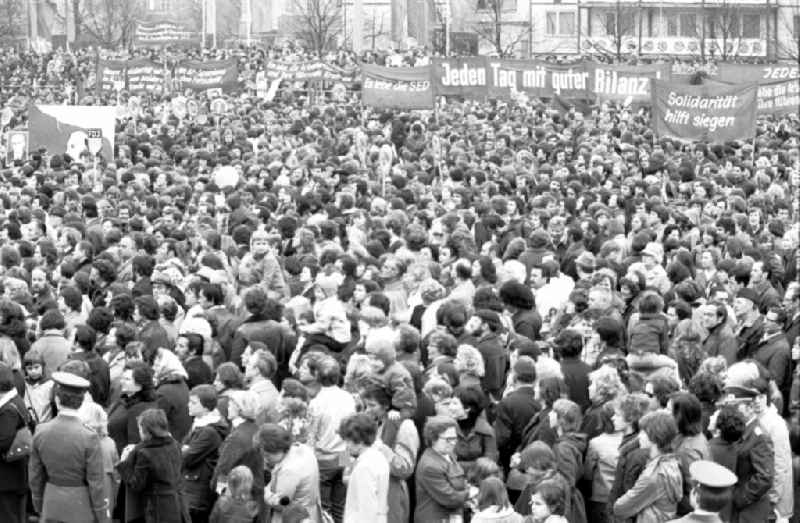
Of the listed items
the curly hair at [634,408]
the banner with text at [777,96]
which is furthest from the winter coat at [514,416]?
the banner with text at [777,96]

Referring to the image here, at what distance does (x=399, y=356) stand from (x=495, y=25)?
70.3 meters

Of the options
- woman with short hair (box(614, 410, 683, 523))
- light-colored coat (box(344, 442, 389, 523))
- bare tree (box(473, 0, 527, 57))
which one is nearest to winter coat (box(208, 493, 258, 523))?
light-colored coat (box(344, 442, 389, 523))

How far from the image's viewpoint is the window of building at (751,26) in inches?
3342

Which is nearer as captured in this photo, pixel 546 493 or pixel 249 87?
pixel 546 493

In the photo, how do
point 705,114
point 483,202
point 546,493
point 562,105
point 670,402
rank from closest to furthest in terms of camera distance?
point 546,493 < point 670,402 < point 483,202 < point 705,114 < point 562,105

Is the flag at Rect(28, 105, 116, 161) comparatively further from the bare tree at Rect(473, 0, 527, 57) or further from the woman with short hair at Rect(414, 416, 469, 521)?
the bare tree at Rect(473, 0, 527, 57)

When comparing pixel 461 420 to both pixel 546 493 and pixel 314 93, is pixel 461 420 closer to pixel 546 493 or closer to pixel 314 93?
pixel 546 493

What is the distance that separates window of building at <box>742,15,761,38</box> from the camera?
84.9 m

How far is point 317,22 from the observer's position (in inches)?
3142

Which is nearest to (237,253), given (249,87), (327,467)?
(327,467)

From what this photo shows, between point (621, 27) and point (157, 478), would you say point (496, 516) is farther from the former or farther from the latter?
point (621, 27)

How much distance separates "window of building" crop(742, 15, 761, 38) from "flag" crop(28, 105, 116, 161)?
2437 inches

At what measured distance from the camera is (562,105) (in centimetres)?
3366

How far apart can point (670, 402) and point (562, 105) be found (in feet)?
76.4
